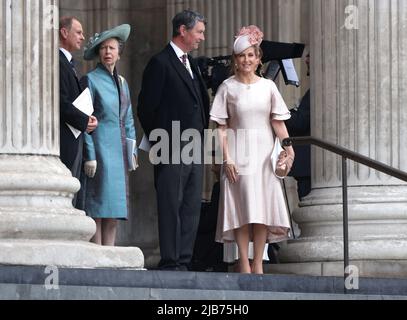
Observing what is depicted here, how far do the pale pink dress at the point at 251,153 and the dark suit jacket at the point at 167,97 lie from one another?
11.6 inches

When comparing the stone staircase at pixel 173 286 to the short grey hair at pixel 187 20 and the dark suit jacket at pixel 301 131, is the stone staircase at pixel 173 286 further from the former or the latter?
the dark suit jacket at pixel 301 131

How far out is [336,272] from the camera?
63.5ft

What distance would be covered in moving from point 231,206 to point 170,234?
0.56 metres

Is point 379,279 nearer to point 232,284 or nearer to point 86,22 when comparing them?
point 232,284

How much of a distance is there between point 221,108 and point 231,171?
1.79ft

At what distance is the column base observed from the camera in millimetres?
16047

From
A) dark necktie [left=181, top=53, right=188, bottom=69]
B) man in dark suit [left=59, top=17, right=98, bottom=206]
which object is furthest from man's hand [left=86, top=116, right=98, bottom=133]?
dark necktie [left=181, top=53, right=188, bottom=69]

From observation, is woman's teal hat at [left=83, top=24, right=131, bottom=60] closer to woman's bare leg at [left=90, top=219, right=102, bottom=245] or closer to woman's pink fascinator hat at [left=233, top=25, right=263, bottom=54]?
woman's pink fascinator hat at [left=233, top=25, right=263, bottom=54]

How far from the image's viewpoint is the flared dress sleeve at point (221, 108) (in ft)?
61.3

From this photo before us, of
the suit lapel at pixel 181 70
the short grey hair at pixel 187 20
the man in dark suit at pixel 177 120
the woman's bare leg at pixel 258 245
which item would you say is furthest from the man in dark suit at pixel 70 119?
the woman's bare leg at pixel 258 245

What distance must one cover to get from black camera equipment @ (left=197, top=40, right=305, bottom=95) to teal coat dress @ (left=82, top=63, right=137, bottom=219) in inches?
66.3

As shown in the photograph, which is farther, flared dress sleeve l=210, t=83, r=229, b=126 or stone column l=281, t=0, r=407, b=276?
stone column l=281, t=0, r=407, b=276

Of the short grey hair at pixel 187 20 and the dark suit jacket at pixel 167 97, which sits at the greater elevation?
the short grey hair at pixel 187 20
